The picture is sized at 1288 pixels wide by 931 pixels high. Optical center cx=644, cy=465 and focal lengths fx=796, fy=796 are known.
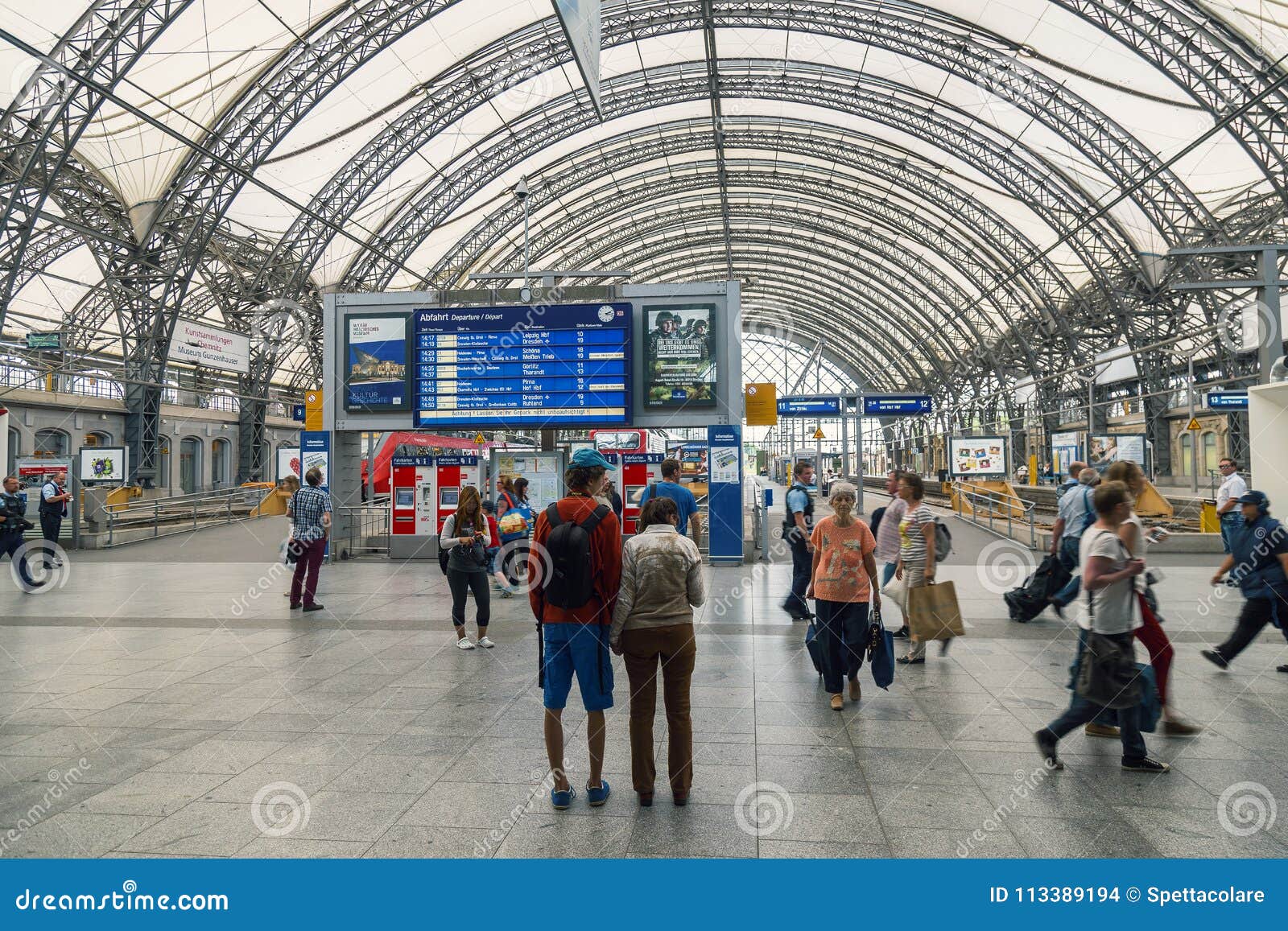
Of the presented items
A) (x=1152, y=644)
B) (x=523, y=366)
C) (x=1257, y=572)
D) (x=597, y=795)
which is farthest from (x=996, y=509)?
(x=597, y=795)

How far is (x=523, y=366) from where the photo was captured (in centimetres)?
1422

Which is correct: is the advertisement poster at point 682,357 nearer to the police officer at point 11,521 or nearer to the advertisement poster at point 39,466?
the police officer at point 11,521

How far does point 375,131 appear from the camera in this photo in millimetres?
26938

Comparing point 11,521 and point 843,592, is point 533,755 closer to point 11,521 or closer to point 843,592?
point 843,592

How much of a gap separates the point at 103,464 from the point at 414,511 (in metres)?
9.55

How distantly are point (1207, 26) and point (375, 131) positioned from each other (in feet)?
80.4

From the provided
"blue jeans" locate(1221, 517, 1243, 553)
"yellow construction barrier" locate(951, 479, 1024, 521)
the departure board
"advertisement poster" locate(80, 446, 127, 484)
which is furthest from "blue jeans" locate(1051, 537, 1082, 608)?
"advertisement poster" locate(80, 446, 127, 484)

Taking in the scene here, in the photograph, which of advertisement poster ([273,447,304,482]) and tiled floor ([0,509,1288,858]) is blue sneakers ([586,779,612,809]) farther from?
advertisement poster ([273,447,304,482])

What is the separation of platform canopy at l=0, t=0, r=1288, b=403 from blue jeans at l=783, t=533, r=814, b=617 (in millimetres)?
18610

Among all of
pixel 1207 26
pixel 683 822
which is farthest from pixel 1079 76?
pixel 683 822

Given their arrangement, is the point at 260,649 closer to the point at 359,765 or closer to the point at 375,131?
the point at 359,765

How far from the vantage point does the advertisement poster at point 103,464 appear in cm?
1936

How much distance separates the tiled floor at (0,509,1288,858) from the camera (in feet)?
11.6

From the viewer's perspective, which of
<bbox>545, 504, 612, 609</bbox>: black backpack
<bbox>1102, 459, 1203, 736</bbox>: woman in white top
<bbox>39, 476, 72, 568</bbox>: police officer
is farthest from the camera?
<bbox>39, 476, 72, 568</bbox>: police officer
